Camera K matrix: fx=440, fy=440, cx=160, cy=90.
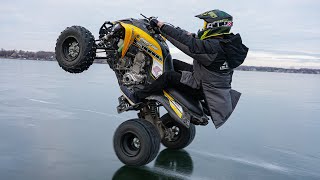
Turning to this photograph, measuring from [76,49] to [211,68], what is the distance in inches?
81.6

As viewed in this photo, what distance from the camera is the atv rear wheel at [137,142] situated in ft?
17.7

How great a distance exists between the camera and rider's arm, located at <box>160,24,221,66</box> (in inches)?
202

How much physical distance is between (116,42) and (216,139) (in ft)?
8.54

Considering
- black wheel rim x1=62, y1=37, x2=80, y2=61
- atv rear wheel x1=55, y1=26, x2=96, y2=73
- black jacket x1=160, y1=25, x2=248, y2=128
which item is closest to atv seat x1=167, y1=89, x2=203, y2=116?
black jacket x1=160, y1=25, x2=248, y2=128

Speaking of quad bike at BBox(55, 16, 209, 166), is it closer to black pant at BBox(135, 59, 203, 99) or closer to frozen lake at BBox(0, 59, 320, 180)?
black pant at BBox(135, 59, 203, 99)

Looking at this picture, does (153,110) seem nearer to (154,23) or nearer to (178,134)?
(178,134)

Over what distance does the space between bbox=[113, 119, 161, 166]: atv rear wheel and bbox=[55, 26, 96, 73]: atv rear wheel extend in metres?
1.12

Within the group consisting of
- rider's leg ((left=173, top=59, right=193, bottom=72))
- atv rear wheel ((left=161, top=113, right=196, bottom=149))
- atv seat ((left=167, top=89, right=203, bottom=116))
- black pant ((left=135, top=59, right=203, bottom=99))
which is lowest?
atv rear wheel ((left=161, top=113, right=196, bottom=149))

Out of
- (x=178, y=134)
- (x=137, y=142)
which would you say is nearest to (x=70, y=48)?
(x=137, y=142)

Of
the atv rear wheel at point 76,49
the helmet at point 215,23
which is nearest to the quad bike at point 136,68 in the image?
the atv rear wheel at point 76,49

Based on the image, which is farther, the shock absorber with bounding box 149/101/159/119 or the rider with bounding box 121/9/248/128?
the shock absorber with bounding box 149/101/159/119

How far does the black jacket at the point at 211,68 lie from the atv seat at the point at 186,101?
0.83 feet

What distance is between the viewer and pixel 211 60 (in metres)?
5.16

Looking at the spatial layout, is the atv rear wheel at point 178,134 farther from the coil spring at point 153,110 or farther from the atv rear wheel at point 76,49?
the atv rear wheel at point 76,49
